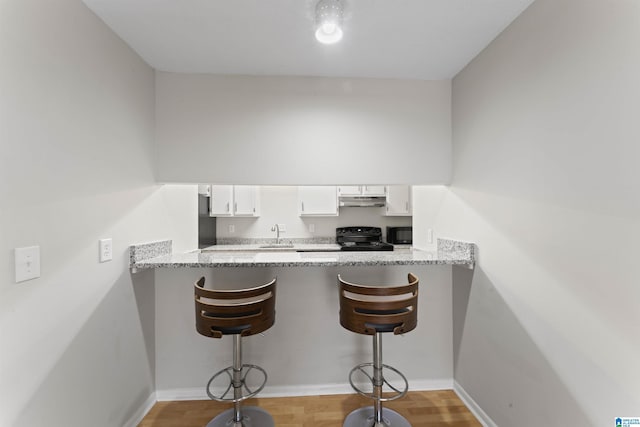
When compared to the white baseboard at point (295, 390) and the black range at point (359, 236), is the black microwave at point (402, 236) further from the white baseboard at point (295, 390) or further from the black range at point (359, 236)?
the white baseboard at point (295, 390)

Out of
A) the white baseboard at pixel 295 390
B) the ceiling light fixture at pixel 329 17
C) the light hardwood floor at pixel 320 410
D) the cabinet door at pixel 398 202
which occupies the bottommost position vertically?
the light hardwood floor at pixel 320 410

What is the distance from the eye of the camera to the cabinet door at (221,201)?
13.1ft

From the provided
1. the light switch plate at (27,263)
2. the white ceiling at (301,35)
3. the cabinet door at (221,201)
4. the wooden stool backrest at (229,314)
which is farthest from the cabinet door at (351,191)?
the light switch plate at (27,263)

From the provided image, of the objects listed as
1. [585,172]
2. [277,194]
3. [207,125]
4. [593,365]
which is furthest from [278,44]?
[277,194]

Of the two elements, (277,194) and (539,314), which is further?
(277,194)

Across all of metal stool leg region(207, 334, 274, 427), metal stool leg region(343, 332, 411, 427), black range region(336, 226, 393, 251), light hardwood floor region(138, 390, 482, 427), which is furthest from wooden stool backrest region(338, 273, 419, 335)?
black range region(336, 226, 393, 251)

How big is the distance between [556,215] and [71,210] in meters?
2.19

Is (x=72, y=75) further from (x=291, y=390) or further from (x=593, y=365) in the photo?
(x=593, y=365)

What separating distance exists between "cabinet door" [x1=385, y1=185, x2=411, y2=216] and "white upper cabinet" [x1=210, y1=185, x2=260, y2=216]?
197 centimetres

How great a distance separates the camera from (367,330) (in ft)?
5.18

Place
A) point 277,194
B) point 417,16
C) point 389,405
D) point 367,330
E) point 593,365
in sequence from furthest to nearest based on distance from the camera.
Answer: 1. point 277,194
2. point 389,405
3. point 367,330
4. point 417,16
5. point 593,365

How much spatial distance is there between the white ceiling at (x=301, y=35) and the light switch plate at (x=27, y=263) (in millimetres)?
1200

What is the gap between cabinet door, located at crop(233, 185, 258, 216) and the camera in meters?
4.10

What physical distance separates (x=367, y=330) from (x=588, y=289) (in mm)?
981
